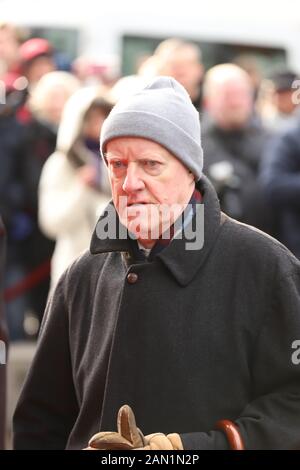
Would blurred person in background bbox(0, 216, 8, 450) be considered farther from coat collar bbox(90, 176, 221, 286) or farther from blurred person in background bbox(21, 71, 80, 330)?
blurred person in background bbox(21, 71, 80, 330)

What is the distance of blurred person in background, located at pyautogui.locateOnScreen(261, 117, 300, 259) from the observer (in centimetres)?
717

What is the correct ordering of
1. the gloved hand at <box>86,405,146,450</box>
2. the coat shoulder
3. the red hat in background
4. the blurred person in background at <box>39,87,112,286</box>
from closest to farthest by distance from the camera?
the gloved hand at <box>86,405,146,450</box>
the coat shoulder
the blurred person in background at <box>39,87,112,286</box>
the red hat in background

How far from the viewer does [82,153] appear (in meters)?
7.16

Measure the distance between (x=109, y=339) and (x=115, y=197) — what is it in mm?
400

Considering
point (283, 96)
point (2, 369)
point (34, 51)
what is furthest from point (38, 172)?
point (2, 369)

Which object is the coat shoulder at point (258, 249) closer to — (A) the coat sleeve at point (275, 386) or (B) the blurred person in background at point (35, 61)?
(A) the coat sleeve at point (275, 386)

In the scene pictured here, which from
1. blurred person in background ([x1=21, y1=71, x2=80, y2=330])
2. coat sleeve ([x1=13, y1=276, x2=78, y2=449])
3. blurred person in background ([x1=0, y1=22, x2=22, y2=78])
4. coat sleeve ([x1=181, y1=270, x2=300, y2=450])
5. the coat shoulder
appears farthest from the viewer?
blurred person in background ([x1=0, y1=22, x2=22, y2=78])

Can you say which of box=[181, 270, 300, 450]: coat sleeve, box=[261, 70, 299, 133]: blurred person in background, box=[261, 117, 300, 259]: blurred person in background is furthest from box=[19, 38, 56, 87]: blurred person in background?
box=[181, 270, 300, 450]: coat sleeve

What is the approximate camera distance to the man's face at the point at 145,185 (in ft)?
11.5

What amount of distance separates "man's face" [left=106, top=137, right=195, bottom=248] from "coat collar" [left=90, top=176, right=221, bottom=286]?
0.22ft

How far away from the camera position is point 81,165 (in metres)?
7.19

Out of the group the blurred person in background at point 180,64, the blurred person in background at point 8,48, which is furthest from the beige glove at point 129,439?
the blurred person in background at point 8,48

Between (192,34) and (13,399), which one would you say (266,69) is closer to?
(192,34)

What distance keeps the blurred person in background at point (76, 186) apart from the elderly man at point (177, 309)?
11.1 ft
